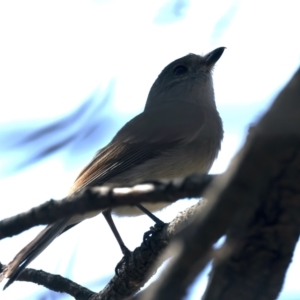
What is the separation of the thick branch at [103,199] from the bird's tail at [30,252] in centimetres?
144

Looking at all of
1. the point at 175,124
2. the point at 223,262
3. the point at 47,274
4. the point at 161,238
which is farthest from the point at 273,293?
the point at 175,124

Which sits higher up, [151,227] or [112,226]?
[112,226]

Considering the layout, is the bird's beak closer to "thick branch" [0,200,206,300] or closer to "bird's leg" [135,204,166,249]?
"bird's leg" [135,204,166,249]

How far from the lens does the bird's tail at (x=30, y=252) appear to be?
3.35 meters

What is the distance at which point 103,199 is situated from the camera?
1859 millimetres

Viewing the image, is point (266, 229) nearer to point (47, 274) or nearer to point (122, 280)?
point (122, 280)

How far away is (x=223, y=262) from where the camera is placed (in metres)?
1.43

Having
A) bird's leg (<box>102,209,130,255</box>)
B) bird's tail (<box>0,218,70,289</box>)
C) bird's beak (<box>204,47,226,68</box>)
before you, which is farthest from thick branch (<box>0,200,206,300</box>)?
bird's beak (<box>204,47,226,68</box>)

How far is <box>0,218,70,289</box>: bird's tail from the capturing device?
11.0 ft

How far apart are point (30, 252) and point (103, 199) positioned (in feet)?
7.04

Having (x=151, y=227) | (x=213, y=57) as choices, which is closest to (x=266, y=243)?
(x=151, y=227)

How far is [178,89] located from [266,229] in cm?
565

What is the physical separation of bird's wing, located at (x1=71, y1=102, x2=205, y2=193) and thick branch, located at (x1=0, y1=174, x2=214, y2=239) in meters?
2.84

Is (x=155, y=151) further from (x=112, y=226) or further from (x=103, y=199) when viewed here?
(x=103, y=199)
